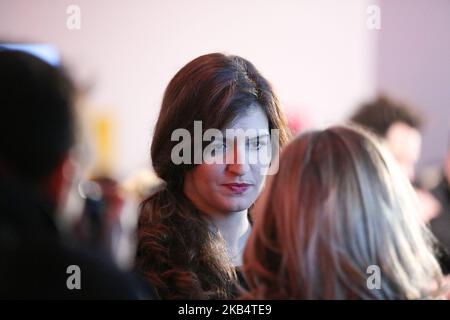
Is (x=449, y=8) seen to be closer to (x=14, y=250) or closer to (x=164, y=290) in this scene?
(x=164, y=290)

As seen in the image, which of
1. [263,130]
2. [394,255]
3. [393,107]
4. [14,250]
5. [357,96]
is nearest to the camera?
[14,250]

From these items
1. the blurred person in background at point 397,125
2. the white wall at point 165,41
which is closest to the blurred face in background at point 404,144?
the blurred person in background at point 397,125

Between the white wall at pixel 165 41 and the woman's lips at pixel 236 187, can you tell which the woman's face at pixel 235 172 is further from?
the white wall at pixel 165 41

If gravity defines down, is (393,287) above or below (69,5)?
below

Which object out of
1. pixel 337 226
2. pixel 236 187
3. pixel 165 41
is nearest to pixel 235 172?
pixel 236 187

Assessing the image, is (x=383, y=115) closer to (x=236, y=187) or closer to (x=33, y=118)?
(x=236, y=187)

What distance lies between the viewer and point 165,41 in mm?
2514

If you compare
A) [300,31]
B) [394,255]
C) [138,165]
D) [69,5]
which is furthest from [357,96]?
[394,255]

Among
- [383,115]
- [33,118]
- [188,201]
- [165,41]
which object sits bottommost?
[188,201]

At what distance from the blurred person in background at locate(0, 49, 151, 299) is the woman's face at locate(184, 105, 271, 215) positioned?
1.59 feet

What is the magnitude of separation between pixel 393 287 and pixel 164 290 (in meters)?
0.55

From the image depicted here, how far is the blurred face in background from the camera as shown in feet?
9.12

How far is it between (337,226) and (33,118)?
54cm

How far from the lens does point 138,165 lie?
2756 millimetres
